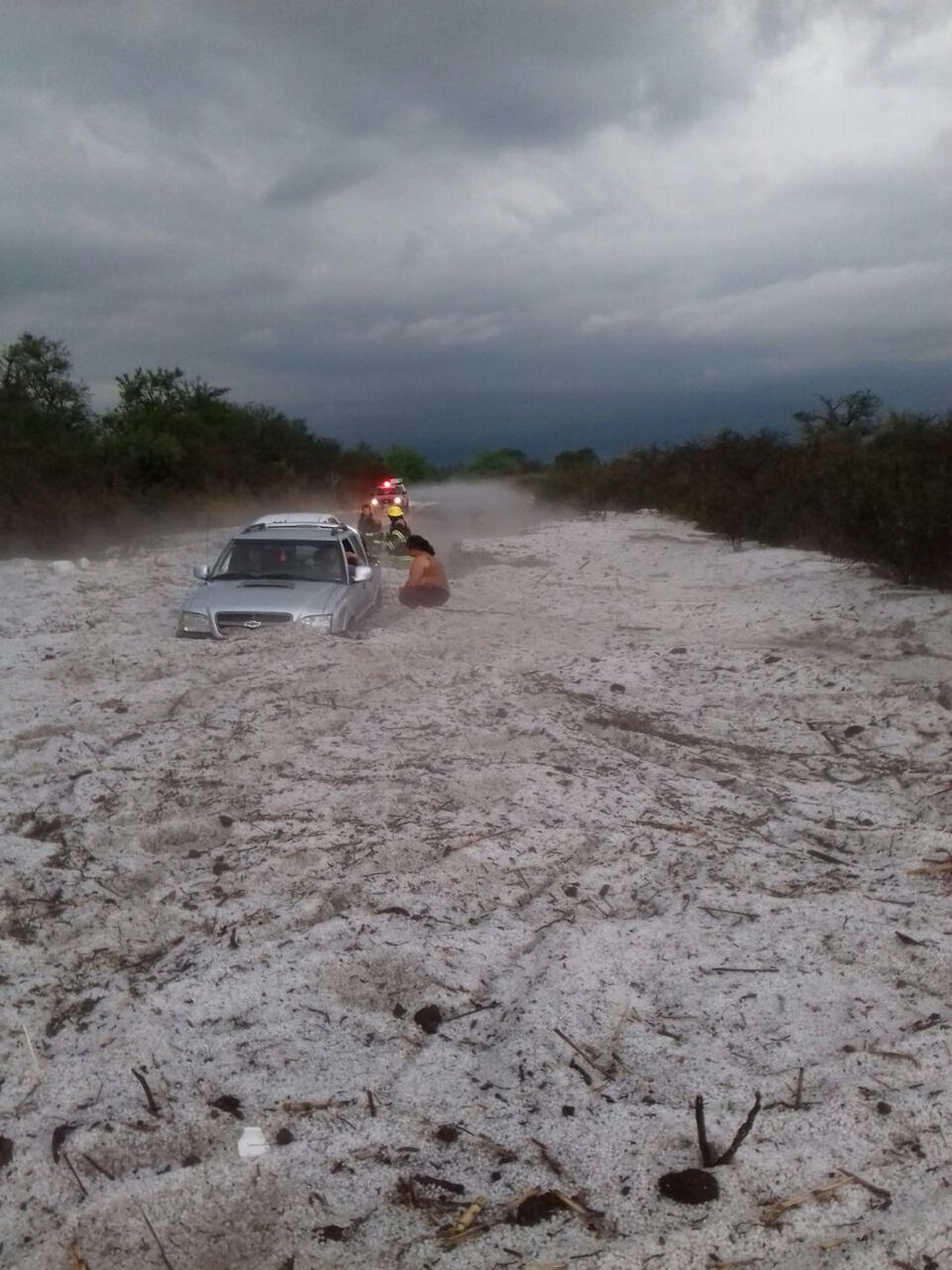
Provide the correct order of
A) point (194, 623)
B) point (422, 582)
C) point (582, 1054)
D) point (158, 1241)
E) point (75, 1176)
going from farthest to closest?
point (422, 582) < point (194, 623) < point (582, 1054) < point (75, 1176) < point (158, 1241)

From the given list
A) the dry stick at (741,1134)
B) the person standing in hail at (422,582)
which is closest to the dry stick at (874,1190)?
the dry stick at (741,1134)

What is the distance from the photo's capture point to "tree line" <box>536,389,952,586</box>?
13.5m

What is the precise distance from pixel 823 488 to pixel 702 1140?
16.3 metres

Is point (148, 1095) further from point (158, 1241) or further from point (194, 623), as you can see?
point (194, 623)

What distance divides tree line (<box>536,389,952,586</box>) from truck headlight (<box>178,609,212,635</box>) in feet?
28.8

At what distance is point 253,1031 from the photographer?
4.03 m

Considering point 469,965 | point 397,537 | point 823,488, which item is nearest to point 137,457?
point 397,537

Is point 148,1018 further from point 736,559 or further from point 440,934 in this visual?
point 736,559

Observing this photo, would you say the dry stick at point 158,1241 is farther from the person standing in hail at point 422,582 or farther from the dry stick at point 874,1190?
the person standing in hail at point 422,582

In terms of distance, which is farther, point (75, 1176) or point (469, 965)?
point (469, 965)

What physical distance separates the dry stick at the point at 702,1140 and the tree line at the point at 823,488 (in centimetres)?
1118

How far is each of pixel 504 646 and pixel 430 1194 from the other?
783 cm

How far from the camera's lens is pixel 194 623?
10.9 m

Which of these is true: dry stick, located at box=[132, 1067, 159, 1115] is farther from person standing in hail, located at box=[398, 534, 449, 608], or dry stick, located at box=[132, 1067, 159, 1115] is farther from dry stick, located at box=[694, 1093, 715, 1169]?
person standing in hail, located at box=[398, 534, 449, 608]
